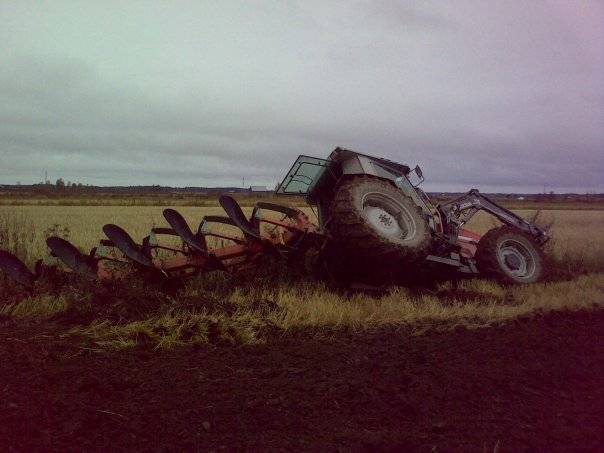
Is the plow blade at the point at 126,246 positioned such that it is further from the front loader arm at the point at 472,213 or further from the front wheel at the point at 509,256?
the front wheel at the point at 509,256

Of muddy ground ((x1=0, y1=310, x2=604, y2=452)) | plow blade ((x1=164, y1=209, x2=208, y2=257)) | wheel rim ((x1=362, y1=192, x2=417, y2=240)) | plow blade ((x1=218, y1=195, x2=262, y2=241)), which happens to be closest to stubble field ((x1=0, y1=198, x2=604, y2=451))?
muddy ground ((x1=0, y1=310, x2=604, y2=452))

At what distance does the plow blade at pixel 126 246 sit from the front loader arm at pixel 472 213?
4093mm

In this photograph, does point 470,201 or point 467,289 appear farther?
point 470,201

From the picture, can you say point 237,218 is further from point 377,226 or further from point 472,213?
point 472,213

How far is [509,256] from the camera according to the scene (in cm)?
812

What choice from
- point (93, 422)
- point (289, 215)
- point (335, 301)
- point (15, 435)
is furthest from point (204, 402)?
point (289, 215)

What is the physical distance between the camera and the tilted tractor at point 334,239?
6.06 m

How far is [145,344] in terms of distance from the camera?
4660 millimetres

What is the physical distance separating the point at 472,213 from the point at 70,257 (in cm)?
549

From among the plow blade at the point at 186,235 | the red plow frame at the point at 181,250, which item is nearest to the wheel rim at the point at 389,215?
the red plow frame at the point at 181,250

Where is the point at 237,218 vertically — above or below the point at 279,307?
above

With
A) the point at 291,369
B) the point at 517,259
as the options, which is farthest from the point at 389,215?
the point at 291,369

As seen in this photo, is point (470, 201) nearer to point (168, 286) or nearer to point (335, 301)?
point (335, 301)

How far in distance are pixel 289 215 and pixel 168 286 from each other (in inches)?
65.3
